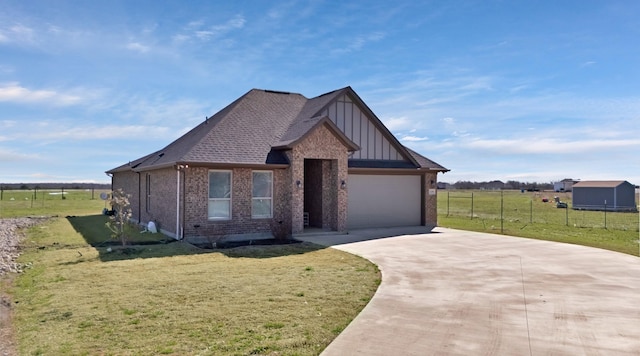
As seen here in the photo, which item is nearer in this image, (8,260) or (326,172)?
(8,260)

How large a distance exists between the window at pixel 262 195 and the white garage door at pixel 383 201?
3.79 meters

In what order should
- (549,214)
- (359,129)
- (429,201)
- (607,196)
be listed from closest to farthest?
(359,129)
(429,201)
(549,214)
(607,196)

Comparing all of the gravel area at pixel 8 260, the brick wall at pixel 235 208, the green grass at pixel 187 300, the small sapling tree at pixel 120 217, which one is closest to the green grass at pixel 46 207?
the gravel area at pixel 8 260

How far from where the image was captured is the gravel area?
6270 mm

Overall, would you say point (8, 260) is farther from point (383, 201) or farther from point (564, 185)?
point (564, 185)

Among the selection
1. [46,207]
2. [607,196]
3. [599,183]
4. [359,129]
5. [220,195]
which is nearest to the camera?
[220,195]

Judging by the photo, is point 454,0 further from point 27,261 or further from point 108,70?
point 27,261

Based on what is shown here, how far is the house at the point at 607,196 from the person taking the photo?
1548 inches

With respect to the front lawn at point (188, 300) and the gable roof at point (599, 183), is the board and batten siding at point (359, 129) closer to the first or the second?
the front lawn at point (188, 300)

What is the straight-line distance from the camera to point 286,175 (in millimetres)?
16609

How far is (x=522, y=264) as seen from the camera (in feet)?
37.6

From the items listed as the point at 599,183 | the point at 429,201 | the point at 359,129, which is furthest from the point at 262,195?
the point at 599,183

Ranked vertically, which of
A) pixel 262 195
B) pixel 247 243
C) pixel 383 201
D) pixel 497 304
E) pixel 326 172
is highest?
pixel 326 172

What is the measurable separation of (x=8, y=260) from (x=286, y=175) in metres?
8.69
